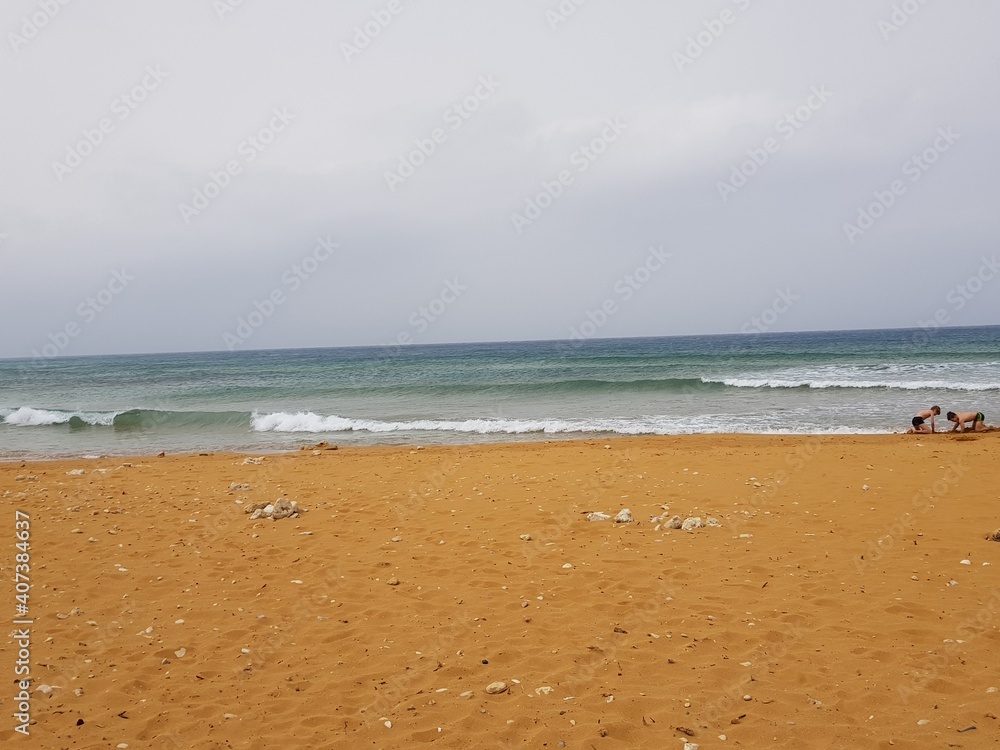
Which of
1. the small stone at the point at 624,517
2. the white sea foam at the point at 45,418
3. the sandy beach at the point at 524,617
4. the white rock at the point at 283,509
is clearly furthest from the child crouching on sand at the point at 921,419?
the white sea foam at the point at 45,418

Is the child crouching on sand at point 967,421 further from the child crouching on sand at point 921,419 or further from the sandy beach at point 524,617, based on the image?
the sandy beach at point 524,617

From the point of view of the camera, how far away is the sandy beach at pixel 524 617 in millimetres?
3391

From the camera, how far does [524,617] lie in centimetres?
471

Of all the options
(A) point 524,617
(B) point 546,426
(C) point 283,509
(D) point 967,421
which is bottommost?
(A) point 524,617

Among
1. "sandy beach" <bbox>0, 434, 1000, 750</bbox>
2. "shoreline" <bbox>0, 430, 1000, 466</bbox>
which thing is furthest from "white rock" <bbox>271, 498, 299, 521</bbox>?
"shoreline" <bbox>0, 430, 1000, 466</bbox>

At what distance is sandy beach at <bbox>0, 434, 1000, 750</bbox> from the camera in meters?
3.39

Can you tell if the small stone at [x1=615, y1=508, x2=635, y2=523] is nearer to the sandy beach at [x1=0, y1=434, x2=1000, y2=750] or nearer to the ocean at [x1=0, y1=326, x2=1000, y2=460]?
the sandy beach at [x1=0, y1=434, x2=1000, y2=750]

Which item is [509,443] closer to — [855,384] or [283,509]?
[283,509]

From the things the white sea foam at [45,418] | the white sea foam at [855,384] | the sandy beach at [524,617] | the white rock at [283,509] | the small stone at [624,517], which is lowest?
the sandy beach at [524,617]

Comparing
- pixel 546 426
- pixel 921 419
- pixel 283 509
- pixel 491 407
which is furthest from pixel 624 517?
pixel 491 407

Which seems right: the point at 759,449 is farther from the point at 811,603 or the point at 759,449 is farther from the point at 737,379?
the point at 737,379

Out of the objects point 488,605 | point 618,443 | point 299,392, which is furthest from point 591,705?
point 299,392

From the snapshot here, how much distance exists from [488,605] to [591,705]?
5.24 feet

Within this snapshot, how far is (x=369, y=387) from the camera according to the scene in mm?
35688
